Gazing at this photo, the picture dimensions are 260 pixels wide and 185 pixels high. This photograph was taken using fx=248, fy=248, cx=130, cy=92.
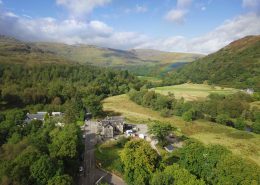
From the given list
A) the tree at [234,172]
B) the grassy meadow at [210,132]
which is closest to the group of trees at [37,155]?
the tree at [234,172]

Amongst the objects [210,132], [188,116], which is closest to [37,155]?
[210,132]

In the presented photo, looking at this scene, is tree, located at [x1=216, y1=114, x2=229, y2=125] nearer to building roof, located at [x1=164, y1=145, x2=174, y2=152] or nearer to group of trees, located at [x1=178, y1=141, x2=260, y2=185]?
building roof, located at [x1=164, y1=145, x2=174, y2=152]

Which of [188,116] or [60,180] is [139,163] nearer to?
[60,180]

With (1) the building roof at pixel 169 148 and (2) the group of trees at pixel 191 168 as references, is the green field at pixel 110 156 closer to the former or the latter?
(2) the group of trees at pixel 191 168

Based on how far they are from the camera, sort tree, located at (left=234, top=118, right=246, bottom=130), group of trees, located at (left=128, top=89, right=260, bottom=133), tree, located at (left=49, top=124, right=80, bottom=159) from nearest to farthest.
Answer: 1. tree, located at (left=49, top=124, right=80, bottom=159)
2. tree, located at (left=234, top=118, right=246, bottom=130)
3. group of trees, located at (left=128, top=89, right=260, bottom=133)

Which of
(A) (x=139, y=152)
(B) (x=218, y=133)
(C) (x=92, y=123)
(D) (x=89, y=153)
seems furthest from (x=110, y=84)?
(A) (x=139, y=152)

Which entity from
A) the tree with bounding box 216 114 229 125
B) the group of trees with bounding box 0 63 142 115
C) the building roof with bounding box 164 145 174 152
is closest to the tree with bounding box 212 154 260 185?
the building roof with bounding box 164 145 174 152
